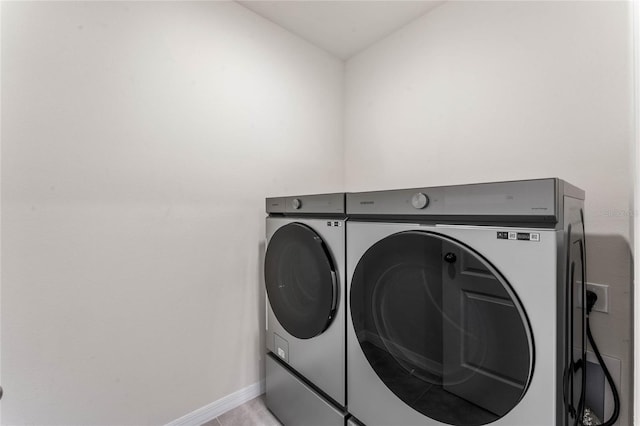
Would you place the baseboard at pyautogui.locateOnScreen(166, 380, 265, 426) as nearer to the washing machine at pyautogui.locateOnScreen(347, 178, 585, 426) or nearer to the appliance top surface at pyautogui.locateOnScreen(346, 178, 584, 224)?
the washing machine at pyautogui.locateOnScreen(347, 178, 585, 426)

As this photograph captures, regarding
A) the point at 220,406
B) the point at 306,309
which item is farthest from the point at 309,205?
the point at 220,406

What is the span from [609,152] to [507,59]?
0.62 m

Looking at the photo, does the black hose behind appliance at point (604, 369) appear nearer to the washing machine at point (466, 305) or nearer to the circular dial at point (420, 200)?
the washing machine at point (466, 305)

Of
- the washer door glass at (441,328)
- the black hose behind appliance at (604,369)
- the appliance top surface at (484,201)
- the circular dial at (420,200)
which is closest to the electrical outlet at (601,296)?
the black hose behind appliance at (604,369)

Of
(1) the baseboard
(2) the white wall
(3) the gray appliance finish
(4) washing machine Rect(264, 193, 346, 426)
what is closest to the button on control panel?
(4) washing machine Rect(264, 193, 346, 426)

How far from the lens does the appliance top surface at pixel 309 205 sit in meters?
1.10

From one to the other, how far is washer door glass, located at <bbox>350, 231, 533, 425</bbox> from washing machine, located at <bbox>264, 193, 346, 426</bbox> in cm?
14

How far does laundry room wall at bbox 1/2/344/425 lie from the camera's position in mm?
1030

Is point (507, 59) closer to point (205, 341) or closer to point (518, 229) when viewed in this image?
point (518, 229)

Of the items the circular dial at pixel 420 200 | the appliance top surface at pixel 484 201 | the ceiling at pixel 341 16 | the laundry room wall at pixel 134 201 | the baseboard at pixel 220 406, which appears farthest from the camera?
the ceiling at pixel 341 16

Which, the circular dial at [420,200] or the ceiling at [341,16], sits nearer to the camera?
the circular dial at [420,200]

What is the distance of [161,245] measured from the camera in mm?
1312

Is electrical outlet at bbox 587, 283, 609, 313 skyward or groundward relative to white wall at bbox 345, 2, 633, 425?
groundward

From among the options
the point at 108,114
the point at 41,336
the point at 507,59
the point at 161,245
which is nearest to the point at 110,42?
the point at 108,114
